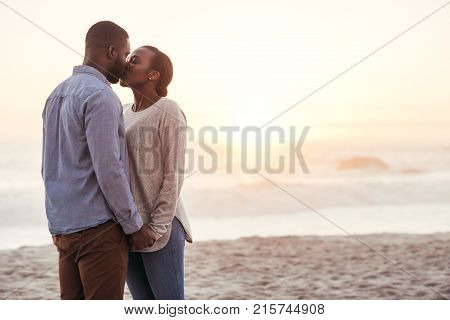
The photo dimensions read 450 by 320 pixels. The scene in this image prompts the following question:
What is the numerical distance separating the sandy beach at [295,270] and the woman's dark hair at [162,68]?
2740 mm

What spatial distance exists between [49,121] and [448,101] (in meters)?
12.3

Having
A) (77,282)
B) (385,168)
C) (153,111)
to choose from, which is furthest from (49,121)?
(385,168)

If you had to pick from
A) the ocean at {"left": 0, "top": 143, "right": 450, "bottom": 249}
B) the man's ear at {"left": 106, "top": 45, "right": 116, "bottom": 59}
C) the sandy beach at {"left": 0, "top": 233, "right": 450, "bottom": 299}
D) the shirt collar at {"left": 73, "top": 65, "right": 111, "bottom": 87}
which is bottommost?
the sandy beach at {"left": 0, "top": 233, "right": 450, "bottom": 299}

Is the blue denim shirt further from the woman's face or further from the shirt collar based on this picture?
the woman's face

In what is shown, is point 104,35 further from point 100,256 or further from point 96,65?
point 100,256

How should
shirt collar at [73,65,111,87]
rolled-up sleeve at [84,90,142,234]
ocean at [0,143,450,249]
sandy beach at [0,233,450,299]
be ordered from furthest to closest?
ocean at [0,143,450,249] → sandy beach at [0,233,450,299] → shirt collar at [73,65,111,87] → rolled-up sleeve at [84,90,142,234]

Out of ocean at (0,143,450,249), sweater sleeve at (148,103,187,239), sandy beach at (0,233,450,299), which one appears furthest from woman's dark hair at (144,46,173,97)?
ocean at (0,143,450,249)

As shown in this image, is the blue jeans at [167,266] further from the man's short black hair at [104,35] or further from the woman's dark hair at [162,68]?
the man's short black hair at [104,35]

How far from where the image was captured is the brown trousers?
1529 millimetres

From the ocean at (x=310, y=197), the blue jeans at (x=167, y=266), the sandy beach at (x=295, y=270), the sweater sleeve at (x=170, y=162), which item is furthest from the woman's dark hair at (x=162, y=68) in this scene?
the ocean at (x=310, y=197)

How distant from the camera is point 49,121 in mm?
1571

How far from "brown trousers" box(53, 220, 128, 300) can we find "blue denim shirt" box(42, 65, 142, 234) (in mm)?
27

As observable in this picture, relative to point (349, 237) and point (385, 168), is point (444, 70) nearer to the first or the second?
point (385, 168)
